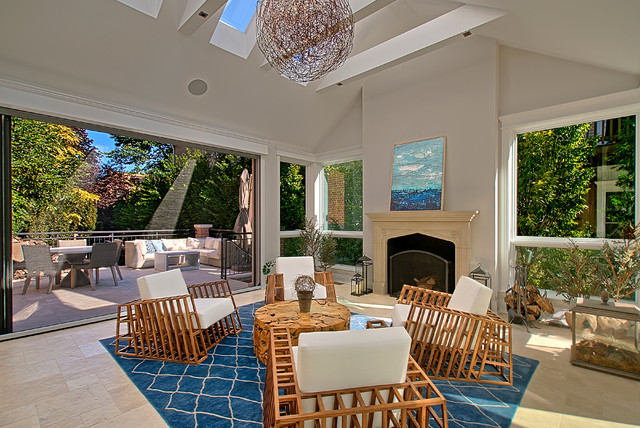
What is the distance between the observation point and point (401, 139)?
18.7ft

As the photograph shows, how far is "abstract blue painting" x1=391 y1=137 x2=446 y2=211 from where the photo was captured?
17.1 feet

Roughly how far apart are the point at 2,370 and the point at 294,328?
106 inches

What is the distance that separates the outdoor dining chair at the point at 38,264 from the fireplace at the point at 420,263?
16.0 ft

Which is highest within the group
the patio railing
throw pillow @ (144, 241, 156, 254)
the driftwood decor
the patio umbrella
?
the patio umbrella

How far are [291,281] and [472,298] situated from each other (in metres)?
2.38

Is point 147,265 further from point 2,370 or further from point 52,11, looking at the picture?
point 52,11

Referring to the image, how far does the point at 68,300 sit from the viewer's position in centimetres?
419

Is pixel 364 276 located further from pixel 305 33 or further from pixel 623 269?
pixel 305 33

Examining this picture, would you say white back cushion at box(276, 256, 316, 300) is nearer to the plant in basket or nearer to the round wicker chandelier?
the plant in basket

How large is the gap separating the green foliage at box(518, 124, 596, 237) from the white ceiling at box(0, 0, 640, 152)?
96 cm

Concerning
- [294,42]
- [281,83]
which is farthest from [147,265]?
[294,42]

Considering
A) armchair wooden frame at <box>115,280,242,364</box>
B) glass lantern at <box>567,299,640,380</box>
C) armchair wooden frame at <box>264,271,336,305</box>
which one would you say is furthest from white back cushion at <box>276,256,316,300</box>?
glass lantern at <box>567,299,640,380</box>

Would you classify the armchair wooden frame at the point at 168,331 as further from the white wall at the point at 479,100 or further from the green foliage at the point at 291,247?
the white wall at the point at 479,100

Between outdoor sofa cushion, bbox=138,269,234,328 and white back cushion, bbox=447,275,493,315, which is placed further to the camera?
outdoor sofa cushion, bbox=138,269,234,328
